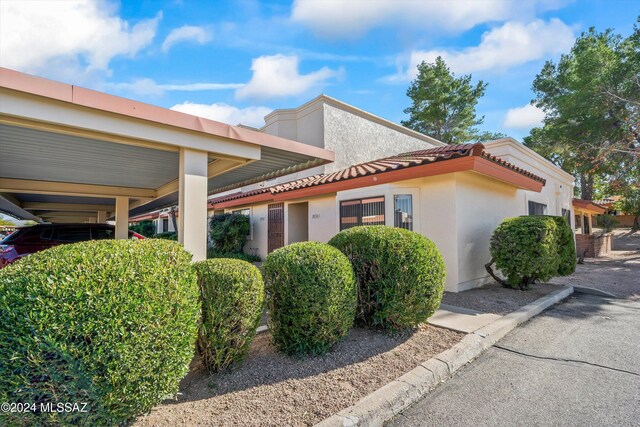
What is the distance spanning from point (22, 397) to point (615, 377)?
5252 mm

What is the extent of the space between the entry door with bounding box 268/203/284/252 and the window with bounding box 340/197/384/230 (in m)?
3.57

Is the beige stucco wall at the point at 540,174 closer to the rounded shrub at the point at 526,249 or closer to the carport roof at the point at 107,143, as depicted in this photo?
the rounded shrub at the point at 526,249

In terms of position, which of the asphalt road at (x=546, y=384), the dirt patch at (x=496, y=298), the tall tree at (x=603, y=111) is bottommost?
the asphalt road at (x=546, y=384)

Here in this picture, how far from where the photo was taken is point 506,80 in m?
11.5

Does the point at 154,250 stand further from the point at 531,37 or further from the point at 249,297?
the point at 531,37

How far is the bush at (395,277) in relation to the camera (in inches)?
149

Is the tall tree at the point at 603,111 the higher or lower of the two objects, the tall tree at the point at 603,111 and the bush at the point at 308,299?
the higher

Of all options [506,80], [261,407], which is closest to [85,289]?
[261,407]

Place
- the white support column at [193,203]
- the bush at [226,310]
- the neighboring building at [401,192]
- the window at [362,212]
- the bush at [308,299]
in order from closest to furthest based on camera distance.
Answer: the bush at [226,310], the bush at [308,299], the white support column at [193,203], the neighboring building at [401,192], the window at [362,212]

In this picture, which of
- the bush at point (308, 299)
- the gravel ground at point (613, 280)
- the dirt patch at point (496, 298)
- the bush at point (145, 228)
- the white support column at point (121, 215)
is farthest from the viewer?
the bush at point (145, 228)

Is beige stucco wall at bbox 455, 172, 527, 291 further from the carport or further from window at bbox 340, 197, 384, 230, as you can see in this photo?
the carport

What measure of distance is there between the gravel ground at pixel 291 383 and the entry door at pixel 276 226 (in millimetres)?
8053

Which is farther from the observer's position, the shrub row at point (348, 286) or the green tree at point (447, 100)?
the green tree at point (447, 100)

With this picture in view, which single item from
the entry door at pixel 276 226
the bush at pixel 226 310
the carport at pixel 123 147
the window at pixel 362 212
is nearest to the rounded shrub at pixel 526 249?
the window at pixel 362 212
